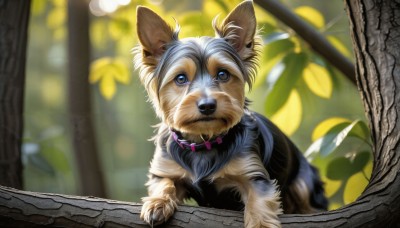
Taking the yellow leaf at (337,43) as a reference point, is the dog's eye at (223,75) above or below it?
below

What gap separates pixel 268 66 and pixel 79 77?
1.53 m

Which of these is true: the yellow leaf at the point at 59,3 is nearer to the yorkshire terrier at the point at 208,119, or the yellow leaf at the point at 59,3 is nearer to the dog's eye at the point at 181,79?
the yorkshire terrier at the point at 208,119

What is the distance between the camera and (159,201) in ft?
10.8

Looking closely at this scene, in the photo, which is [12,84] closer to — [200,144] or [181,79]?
[181,79]

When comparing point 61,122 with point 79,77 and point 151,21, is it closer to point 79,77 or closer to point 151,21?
point 79,77

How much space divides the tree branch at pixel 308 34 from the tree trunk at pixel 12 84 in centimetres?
184

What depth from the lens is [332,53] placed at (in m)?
4.68

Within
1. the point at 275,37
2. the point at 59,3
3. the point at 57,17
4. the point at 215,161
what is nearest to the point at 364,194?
the point at 215,161

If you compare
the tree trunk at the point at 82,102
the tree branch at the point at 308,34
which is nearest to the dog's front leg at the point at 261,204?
the tree trunk at the point at 82,102

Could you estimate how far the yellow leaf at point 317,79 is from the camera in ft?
15.4

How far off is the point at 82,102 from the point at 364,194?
2208 mm

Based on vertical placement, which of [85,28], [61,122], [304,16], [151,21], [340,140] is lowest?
[340,140]

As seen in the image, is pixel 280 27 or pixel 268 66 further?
pixel 280 27

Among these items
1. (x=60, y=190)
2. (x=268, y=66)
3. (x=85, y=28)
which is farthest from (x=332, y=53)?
(x=60, y=190)
